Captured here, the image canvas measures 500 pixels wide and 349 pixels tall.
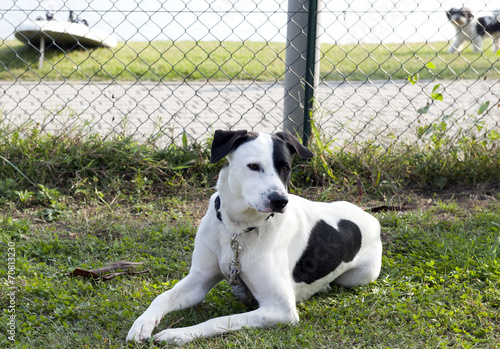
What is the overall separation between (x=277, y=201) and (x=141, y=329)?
2.73 ft

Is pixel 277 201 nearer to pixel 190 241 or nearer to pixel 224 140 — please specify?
pixel 224 140

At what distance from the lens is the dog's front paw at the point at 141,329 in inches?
96.0

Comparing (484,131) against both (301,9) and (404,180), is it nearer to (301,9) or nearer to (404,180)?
(404,180)

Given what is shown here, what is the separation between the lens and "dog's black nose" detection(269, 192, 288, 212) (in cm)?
243

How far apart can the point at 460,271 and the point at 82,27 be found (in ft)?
25.7

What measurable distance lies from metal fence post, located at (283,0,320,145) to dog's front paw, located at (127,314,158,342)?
2.50m

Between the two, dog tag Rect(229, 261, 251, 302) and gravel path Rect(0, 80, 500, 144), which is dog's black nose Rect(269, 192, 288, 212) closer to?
dog tag Rect(229, 261, 251, 302)

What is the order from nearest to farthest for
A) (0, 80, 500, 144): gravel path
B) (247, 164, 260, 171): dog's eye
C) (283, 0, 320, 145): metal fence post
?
1. (247, 164, 260, 171): dog's eye
2. (283, 0, 320, 145): metal fence post
3. (0, 80, 500, 144): gravel path

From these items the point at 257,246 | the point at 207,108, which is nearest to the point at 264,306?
the point at 257,246

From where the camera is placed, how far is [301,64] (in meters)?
4.62

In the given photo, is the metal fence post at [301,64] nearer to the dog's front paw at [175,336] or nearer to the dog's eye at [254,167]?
the dog's eye at [254,167]

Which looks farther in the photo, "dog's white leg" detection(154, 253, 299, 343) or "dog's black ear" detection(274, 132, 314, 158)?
"dog's black ear" detection(274, 132, 314, 158)

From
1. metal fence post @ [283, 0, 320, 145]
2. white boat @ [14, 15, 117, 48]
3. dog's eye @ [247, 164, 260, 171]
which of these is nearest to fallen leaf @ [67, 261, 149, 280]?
dog's eye @ [247, 164, 260, 171]

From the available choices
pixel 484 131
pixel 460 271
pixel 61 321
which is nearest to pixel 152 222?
pixel 61 321
